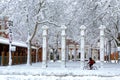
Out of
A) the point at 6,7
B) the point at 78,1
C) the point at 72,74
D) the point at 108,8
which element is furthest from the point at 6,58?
the point at 72,74

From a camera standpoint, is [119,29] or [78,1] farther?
[119,29]

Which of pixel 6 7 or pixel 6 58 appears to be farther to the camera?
pixel 6 58

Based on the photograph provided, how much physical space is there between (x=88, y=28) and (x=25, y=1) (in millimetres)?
7851

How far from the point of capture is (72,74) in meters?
21.3

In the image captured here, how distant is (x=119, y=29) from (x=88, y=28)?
4.14 m

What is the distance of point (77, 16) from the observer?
35.0 metres

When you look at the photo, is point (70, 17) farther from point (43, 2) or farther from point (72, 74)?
point (72, 74)

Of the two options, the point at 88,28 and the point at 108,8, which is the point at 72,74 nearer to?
the point at 108,8

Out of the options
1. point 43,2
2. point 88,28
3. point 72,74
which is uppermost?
point 43,2

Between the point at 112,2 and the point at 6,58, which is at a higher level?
the point at 112,2

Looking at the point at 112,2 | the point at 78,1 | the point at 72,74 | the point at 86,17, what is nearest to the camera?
the point at 72,74

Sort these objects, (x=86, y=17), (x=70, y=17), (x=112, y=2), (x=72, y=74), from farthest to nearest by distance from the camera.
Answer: (x=70, y=17) < (x=86, y=17) < (x=112, y=2) < (x=72, y=74)

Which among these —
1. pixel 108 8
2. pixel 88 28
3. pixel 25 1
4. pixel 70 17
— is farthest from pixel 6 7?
pixel 108 8

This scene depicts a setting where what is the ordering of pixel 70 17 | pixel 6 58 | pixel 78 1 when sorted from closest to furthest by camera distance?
pixel 78 1 → pixel 70 17 → pixel 6 58
